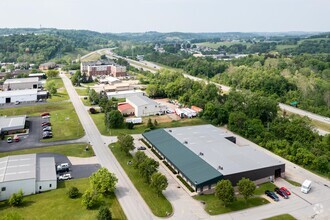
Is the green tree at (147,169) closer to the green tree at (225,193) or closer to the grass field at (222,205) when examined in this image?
the grass field at (222,205)

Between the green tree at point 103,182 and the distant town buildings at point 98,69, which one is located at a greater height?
the distant town buildings at point 98,69

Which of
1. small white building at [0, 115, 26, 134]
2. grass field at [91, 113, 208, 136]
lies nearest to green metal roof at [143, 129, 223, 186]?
grass field at [91, 113, 208, 136]

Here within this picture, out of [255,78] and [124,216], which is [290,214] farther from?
[255,78]

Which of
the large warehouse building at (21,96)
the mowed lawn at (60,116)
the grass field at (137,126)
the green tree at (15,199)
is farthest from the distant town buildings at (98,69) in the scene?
the green tree at (15,199)

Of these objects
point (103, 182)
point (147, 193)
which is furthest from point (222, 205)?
point (103, 182)

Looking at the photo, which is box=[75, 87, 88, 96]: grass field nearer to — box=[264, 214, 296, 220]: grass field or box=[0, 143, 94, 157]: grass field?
box=[0, 143, 94, 157]: grass field

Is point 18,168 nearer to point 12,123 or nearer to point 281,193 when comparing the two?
point 12,123

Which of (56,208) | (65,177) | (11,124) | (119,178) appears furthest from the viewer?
(11,124)
